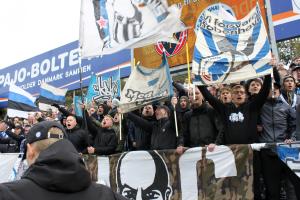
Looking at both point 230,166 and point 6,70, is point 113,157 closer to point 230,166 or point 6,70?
point 230,166

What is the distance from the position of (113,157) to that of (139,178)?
70 cm

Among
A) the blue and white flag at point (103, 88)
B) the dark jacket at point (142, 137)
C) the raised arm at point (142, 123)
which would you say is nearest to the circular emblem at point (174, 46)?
the blue and white flag at point (103, 88)

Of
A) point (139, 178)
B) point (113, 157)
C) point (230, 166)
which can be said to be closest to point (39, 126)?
point (230, 166)

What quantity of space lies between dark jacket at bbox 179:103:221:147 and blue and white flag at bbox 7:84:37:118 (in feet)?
24.3

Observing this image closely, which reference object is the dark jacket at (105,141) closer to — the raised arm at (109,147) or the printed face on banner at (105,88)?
the raised arm at (109,147)

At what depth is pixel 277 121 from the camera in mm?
5730

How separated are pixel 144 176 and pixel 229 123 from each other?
1.49m

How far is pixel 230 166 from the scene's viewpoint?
218 inches

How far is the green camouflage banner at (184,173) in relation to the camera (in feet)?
17.9

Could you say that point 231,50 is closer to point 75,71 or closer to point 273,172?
point 273,172

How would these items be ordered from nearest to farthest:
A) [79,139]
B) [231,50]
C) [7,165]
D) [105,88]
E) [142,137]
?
1. [231,50]
2. [142,137]
3. [79,139]
4. [7,165]
5. [105,88]

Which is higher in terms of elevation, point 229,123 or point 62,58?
point 62,58

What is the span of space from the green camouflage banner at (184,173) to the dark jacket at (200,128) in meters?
0.40

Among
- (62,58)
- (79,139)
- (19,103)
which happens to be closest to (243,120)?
(79,139)
